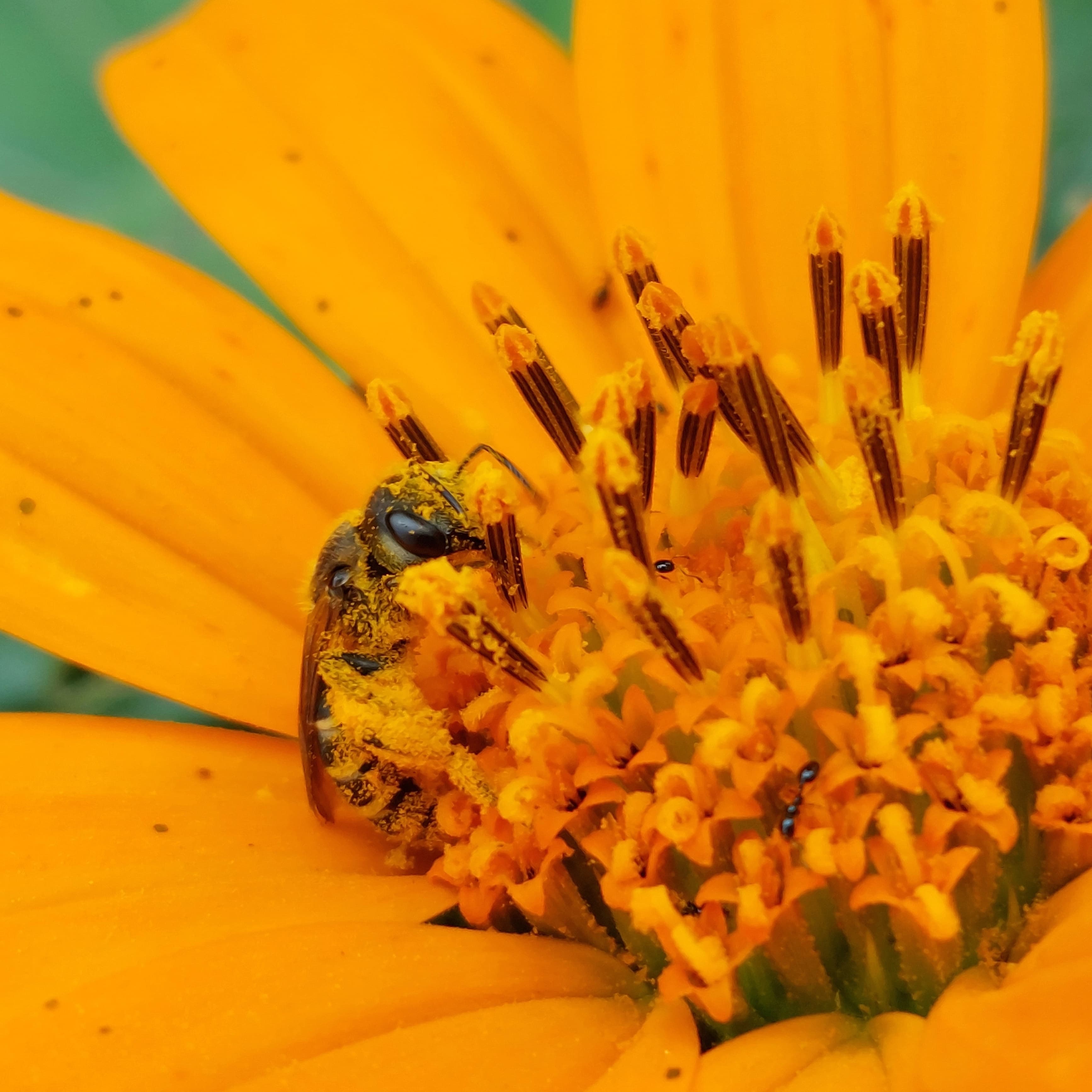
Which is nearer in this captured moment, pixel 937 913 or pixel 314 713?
pixel 937 913

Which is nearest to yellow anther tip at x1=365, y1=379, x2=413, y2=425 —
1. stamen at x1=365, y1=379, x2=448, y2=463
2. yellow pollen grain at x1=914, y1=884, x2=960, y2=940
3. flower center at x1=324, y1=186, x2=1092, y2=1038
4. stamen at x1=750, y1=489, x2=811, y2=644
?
stamen at x1=365, y1=379, x2=448, y2=463

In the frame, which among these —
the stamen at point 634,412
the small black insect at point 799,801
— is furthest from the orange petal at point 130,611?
the small black insect at point 799,801

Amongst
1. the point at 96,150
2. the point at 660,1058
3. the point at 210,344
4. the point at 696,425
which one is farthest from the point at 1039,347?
the point at 96,150

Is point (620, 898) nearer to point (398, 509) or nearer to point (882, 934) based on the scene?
point (882, 934)

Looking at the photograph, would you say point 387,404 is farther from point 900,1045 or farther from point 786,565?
point 900,1045

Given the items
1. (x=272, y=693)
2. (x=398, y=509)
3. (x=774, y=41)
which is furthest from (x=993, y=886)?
(x=774, y=41)

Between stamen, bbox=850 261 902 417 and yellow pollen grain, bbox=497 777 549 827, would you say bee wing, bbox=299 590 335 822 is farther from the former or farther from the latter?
stamen, bbox=850 261 902 417

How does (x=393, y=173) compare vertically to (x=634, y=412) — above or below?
above
